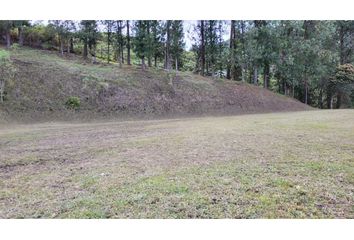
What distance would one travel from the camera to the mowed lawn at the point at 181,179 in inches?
107

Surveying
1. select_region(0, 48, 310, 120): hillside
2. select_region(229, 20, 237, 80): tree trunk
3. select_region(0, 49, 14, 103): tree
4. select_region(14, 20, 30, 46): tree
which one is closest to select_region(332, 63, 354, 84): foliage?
select_region(0, 48, 310, 120): hillside

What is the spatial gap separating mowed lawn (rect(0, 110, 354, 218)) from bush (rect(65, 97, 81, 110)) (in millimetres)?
6789

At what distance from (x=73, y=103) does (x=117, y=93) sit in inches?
96.2

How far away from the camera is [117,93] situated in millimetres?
14555

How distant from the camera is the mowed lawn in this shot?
2707 mm

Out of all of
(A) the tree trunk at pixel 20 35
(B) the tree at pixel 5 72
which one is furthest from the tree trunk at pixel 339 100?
(A) the tree trunk at pixel 20 35

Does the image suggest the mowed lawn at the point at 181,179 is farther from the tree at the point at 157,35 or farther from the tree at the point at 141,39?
the tree at the point at 157,35

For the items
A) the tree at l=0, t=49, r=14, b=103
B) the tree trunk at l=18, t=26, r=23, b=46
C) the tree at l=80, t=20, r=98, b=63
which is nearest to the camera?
the tree at l=0, t=49, r=14, b=103

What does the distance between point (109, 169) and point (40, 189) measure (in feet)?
3.20

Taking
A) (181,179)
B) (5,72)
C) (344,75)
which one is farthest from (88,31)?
(344,75)

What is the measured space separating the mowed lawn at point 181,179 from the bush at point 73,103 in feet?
22.3

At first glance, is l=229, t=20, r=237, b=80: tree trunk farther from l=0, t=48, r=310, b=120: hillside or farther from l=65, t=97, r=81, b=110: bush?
l=65, t=97, r=81, b=110: bush

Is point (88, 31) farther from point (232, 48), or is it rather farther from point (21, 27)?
point (232, 48)

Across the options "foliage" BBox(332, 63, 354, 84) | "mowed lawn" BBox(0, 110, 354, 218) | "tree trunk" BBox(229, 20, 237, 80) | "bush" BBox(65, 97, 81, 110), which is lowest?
"mowed lawn" BBox(0, 110, 354, 218)
